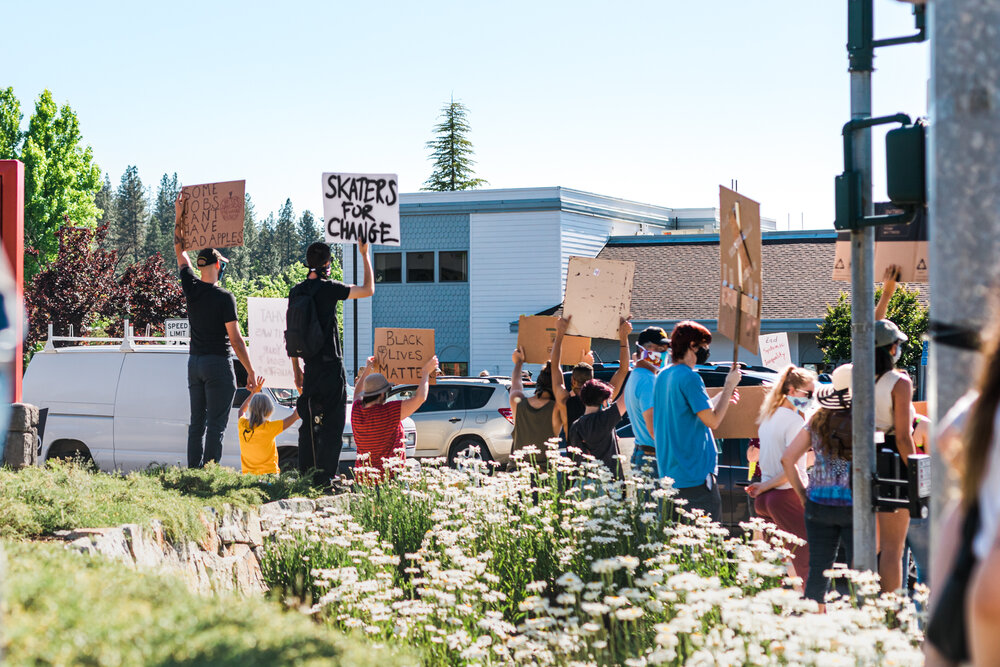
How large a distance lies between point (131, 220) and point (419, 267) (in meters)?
105

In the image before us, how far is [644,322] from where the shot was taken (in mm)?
30250

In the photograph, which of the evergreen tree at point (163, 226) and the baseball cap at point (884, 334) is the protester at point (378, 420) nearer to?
the baseball cap at point (884, 334)

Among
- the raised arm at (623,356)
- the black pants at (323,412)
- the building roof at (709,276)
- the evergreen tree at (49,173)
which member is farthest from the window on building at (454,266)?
the black pants at (323,412)

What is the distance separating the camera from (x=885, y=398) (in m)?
6.26

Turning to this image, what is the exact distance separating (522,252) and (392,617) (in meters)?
29.7

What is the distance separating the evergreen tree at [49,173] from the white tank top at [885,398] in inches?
1486

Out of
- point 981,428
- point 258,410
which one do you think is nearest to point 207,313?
point 258,410

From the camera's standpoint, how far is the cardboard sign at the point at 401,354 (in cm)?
945

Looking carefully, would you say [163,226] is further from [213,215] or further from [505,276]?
[213,215]

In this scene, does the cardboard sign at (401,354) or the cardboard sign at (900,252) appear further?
the cardboard sign at (401,354)

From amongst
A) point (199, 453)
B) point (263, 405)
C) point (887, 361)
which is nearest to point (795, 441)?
point (887, 361)

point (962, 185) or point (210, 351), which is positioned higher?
point (962, 185)

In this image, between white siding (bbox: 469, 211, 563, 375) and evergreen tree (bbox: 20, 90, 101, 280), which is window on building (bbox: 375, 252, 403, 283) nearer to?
white siding (bbox: 469, 211, 563, 375)

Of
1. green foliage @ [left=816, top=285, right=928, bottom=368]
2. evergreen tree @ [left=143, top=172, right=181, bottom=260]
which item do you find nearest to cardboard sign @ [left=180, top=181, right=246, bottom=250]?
green foliage @ [left=816, top=285, right=928, bottom=368]
